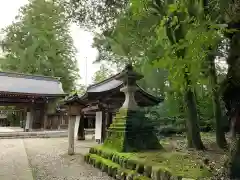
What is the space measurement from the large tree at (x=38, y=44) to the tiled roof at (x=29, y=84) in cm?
592

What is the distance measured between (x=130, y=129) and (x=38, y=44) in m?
28.4

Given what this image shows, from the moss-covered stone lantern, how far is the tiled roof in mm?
16561

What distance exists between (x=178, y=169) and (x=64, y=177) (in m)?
3.03

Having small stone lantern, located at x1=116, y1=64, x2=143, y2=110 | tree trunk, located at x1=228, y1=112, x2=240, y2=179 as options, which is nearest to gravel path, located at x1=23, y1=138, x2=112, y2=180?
small stone lantern, located at x1=116, y1=64, x2=143, y2=110

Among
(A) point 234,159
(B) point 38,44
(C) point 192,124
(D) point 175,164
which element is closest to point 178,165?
(D) point 175,164

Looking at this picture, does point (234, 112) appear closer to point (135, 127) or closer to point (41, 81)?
point (135, 127)

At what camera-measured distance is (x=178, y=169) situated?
4.99m

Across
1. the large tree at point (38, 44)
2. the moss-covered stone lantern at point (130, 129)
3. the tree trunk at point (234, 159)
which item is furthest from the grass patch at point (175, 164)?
the large tree at point (38, 44)

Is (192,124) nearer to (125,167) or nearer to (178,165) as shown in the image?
(125,167)

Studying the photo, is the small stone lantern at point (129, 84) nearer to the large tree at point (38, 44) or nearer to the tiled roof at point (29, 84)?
the tiled roof at point (29, 84)

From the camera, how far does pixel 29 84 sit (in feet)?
Answer: 85.6

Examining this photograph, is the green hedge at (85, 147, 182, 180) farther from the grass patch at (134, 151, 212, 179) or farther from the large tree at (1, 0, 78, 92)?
the large tree at (1, 0, 78, 92)

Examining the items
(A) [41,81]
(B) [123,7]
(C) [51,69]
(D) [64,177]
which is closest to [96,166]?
(D) [64,177]

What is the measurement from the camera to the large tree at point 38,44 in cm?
3309
